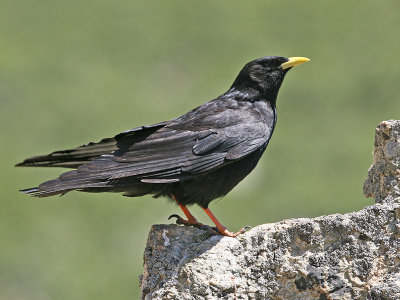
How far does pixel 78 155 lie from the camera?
941 cm

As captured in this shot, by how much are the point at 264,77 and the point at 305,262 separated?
10.7ft

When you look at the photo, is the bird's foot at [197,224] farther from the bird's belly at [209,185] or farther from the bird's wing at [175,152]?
the bird's wing at [175,152]

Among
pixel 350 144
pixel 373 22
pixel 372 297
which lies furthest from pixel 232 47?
pixel 372 297

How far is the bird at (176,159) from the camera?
8.98 metres

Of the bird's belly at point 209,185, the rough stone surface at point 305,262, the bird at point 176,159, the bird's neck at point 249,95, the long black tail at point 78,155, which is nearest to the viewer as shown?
the rough stone surface at point 305,262

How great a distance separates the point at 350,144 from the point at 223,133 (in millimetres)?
16785

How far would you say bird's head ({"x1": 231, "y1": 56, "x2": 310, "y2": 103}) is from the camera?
10680mm

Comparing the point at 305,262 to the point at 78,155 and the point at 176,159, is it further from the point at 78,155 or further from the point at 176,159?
the point at 78,155

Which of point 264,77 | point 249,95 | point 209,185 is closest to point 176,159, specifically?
point 209,185

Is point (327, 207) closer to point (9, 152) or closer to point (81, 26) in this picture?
point (9, 152)

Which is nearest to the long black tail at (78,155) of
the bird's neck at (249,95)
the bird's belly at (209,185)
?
the bird's belly at (209,185)

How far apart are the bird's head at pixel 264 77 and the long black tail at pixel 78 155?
1825mm

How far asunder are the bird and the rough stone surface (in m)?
0.75

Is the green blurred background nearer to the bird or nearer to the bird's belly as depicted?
the bird
